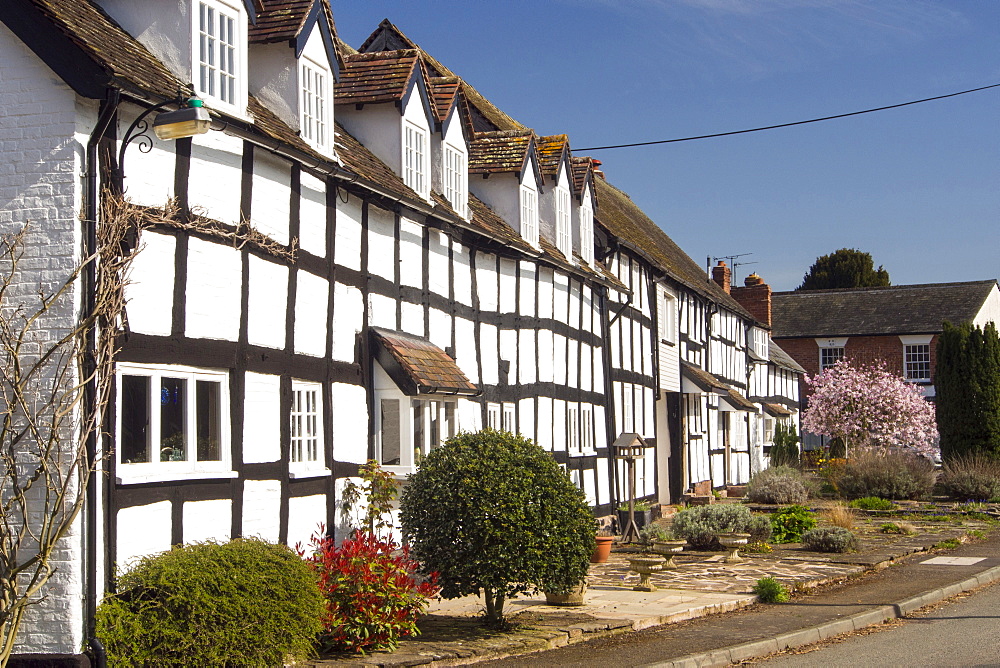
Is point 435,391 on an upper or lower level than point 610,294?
lower

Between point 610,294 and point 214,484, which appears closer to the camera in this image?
point 214,484

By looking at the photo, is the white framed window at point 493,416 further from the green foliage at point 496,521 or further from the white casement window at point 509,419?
the green foliage at point 496,521

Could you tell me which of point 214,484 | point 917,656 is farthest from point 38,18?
point 917,656

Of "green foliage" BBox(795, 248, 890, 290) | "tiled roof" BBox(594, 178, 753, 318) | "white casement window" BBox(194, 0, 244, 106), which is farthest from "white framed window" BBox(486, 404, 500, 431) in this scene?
"green foliage" BBox(795, 248, 890, 290)

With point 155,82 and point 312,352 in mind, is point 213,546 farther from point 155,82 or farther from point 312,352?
point 155,82

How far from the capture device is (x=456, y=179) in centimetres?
1583

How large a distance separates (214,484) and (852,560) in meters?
11.6

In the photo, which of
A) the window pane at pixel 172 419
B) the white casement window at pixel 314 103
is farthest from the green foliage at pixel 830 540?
the window pane at pixel 172 419

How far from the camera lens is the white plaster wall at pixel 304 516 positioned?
10.9 m

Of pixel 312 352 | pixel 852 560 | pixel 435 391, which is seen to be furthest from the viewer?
pixel 852 560

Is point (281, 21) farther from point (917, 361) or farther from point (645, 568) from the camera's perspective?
point (917, 361)

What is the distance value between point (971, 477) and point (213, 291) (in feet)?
81.8

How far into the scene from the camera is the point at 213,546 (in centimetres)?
897

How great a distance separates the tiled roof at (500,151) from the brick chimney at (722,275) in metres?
26.4
